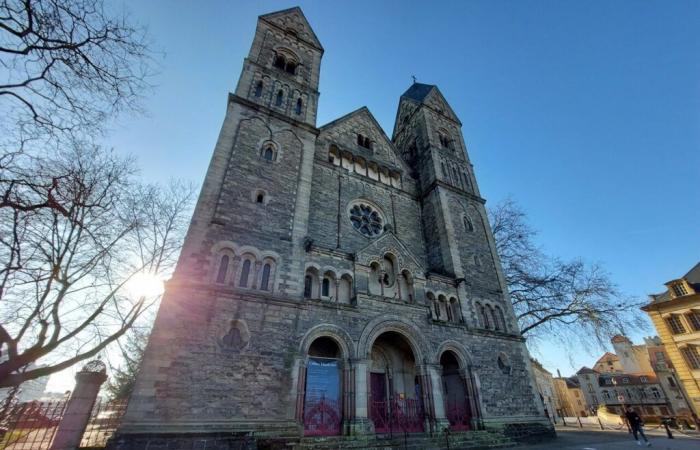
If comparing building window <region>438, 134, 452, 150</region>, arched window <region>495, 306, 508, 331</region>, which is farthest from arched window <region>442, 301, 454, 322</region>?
building window <region>438, 134, 452, 150</region>

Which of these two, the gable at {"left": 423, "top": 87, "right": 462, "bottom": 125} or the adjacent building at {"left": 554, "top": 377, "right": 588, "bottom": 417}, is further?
the adjacent building at {"left": 554, "top": 377, "right": 588, "bottom": 417}

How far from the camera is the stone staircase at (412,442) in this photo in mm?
8672

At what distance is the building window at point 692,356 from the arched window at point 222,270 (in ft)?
114

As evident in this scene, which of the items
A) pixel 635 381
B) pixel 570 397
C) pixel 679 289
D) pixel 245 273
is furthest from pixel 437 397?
pixel 570 397

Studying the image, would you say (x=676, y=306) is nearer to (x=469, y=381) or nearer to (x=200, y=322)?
(x=469, y=381)

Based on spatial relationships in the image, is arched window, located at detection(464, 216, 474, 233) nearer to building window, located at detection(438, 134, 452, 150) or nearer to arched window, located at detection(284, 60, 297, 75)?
building window, located at detection(438, 134, 452, 150)

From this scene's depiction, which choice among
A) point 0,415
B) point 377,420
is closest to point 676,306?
point 377,420

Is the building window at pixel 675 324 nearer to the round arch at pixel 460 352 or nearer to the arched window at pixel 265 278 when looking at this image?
the round arch at pixel 460 352

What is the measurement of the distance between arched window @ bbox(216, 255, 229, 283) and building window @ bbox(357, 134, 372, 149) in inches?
489

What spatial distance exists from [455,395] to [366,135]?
51.7ft

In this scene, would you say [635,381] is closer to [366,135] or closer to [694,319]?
[694,319]

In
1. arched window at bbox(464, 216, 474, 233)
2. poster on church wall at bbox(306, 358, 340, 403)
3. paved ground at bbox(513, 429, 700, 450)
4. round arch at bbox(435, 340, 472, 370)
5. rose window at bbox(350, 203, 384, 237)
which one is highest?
arched window at bbox(464, 216, 474, 233)

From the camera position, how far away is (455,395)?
44.8ft

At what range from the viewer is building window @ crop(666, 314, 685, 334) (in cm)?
2536
